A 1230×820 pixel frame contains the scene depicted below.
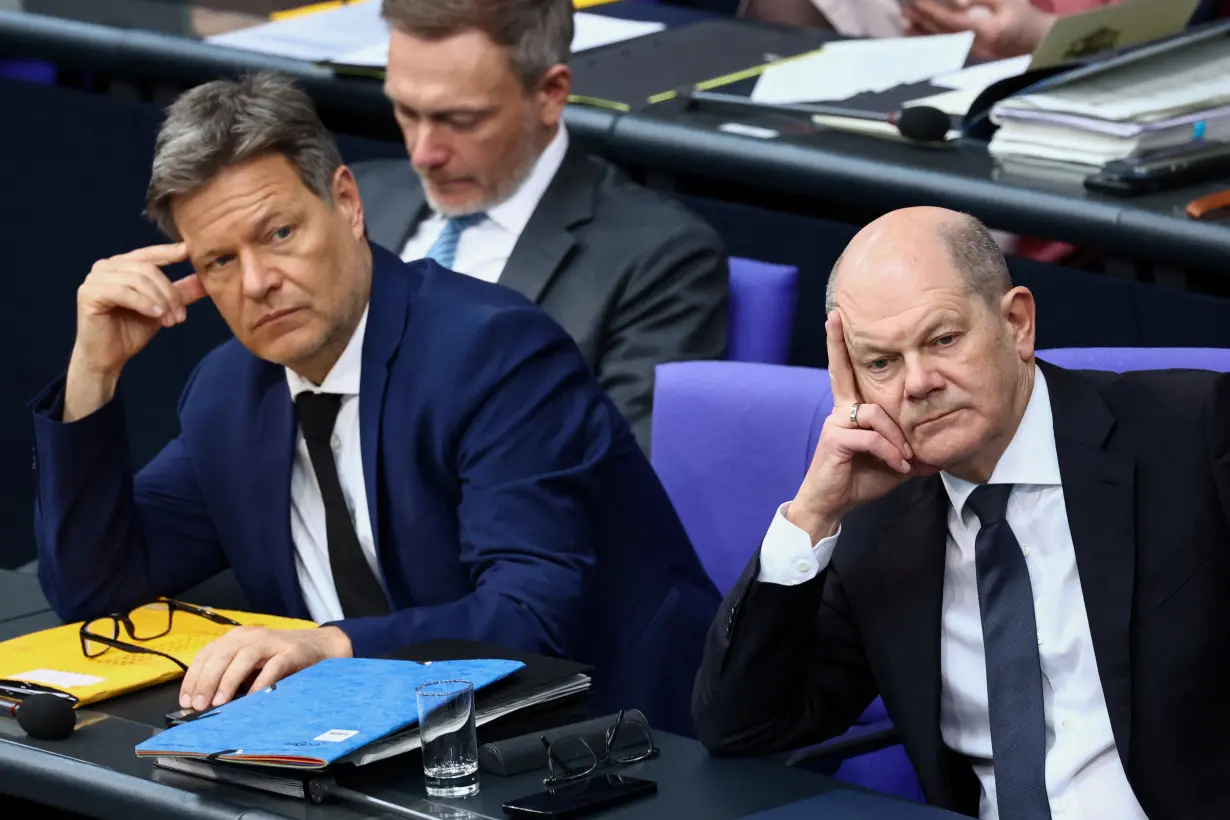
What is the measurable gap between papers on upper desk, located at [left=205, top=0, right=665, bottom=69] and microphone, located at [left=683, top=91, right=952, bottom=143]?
0.43 m

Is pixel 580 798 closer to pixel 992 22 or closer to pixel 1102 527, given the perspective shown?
pixel 1102 527

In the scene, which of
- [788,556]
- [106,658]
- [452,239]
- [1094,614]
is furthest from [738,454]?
[452,239]

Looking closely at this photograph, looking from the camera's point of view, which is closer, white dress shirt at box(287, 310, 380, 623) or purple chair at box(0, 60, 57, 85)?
white dress shirt at box(287, 310, 380, 623)

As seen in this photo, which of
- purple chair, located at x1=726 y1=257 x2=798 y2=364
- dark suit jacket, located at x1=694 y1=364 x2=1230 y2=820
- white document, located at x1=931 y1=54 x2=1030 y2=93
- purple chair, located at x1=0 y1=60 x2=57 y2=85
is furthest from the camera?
purple chair, located at x1=0 y1=60 x2=57 y2=85

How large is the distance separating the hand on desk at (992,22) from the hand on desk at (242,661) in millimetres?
2287

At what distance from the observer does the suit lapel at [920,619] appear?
80.3 inches

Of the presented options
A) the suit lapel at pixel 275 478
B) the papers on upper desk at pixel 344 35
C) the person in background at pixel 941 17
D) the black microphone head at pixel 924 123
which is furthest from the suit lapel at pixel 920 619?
the papers on upper desk at pixel 344 35

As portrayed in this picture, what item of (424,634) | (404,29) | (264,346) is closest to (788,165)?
(404,29)

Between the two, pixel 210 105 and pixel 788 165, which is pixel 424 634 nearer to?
pixel 210 105

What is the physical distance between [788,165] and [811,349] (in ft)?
1.08

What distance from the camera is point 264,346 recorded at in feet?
8.23

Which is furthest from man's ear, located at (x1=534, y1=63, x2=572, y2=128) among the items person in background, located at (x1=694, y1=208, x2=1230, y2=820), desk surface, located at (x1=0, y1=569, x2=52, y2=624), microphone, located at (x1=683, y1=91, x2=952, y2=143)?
person in background, located at (x1=694, y1=208, x2=1230, y2=820)

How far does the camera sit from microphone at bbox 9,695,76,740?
203 centimetres

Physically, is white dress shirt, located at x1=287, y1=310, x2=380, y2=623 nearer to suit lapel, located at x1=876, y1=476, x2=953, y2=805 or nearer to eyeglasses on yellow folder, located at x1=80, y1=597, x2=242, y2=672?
eyeglasses on yellow folder, located at x1=80, y1=597, x2=242, y2=672
